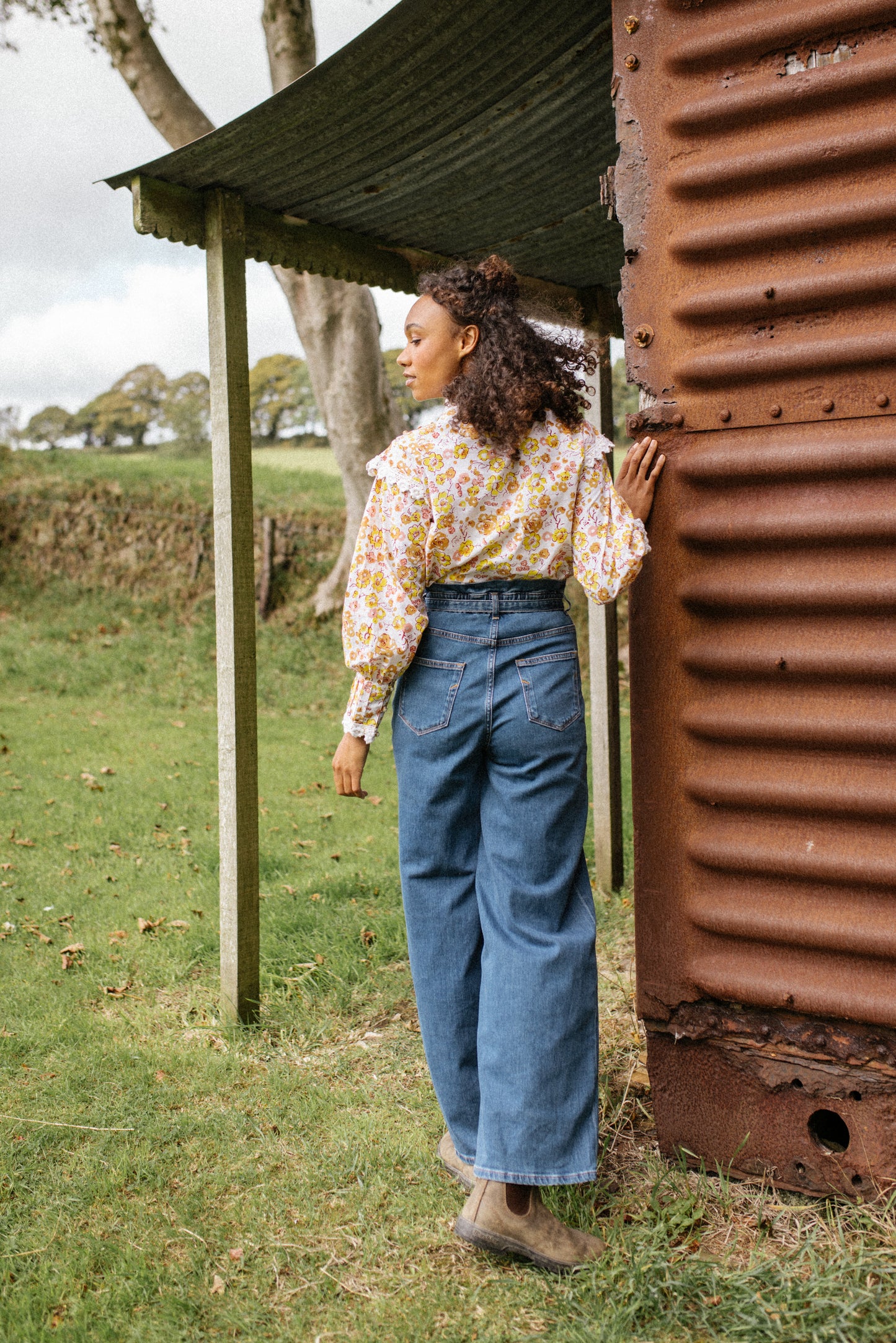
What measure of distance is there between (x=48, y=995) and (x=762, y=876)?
2928mm

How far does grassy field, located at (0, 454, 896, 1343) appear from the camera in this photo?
2518 mm

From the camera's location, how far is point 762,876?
295cm

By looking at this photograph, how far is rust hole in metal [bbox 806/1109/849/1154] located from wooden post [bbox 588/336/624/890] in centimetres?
255

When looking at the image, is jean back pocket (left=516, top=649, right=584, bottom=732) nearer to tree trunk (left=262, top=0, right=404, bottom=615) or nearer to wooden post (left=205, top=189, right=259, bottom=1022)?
wooden post (left=205, top=189, right=259, bottom=1022)

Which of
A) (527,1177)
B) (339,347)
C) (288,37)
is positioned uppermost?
(288,37)

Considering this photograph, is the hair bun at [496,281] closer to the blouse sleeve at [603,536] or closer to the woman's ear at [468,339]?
the woman's ear at [468,339]

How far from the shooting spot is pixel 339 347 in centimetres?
1077

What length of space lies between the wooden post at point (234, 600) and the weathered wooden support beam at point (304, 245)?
0.30 feet

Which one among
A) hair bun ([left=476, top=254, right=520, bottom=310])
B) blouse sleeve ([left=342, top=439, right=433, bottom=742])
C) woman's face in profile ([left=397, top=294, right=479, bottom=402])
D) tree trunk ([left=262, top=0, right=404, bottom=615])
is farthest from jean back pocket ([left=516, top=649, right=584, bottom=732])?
tree trunk ([left=262, top=0, right=404, bottom=615])

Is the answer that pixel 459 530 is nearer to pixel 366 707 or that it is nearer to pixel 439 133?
pixel 366 707

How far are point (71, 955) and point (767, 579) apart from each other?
351 centimetres

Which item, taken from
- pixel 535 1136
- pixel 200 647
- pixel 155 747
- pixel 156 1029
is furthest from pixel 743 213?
pixel 200 647

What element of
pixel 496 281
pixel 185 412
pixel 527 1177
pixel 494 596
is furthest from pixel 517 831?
pixel 185 412

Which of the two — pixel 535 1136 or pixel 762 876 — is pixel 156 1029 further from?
pixel 762 876
